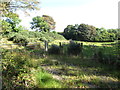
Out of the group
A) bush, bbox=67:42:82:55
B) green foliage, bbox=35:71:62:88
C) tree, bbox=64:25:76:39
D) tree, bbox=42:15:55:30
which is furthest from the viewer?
tree, bbox=42:15:55:30

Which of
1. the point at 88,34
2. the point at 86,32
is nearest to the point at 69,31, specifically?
the point at 86,32

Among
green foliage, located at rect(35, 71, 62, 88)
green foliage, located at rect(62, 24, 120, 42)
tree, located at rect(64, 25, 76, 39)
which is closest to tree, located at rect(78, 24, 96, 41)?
green foliage, located at rect(62, 24, 120, 42)

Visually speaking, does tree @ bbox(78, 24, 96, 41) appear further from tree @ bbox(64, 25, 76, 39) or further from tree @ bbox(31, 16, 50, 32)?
tree @ bbox(31, 16, 50, 32)

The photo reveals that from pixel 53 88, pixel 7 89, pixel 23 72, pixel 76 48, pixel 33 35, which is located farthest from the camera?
pixel 33 35

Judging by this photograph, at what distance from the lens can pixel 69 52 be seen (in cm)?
743

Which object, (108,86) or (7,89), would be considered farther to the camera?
(108,86)

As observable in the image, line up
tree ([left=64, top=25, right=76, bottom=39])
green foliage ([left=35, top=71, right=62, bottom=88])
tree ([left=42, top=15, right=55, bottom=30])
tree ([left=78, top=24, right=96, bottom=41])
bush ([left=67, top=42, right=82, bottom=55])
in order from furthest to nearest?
tree ([left=42, top=15, right=55, bottom=30])
tree ([left=64, top=25, right=76, bottom=39])
tree ([left=78, top=24, right=96, bottom=41])
bush ([left=67, top=42, right=82, bottom=55])
green foliage ([left=35, top=71, right=62, bottom=88])

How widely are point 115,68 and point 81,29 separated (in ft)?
94.5

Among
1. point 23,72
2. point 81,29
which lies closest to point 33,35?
point 81,29

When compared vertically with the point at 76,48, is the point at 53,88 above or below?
below

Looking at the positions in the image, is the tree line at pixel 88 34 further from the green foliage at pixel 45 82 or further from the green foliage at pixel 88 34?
the green foliage at pixel 45 82

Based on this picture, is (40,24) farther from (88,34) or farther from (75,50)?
(75,50)

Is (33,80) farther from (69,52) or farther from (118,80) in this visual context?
(69,52)

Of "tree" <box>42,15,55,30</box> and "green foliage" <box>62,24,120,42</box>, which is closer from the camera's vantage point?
"green foliage" <box>62,24,120,42</box>
